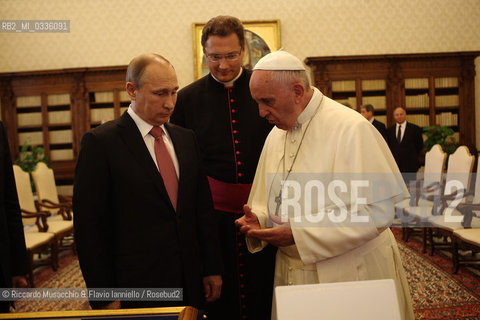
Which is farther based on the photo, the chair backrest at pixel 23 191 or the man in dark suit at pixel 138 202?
the chair backrest at pixel 23 191

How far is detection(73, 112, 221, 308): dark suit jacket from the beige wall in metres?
7.84

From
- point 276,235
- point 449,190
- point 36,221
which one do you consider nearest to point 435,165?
point 449,190

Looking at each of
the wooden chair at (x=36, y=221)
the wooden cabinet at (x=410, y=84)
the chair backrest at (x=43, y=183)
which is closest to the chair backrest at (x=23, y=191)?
the wooden chair at (x=36, y=221)

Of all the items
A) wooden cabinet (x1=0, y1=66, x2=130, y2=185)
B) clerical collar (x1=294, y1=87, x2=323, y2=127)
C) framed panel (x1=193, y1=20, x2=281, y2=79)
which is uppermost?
framed panel (x1=193, y1=20, x2=281, y2=79)

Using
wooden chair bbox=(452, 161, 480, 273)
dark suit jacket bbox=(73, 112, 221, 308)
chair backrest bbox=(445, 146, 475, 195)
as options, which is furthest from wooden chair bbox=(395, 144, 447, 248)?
dark suit jacket bbox=(73, 112, 221, 308)

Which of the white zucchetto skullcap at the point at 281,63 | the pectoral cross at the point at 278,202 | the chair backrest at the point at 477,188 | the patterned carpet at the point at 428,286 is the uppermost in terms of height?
the white zucchetto skullcap at the point at 281,63

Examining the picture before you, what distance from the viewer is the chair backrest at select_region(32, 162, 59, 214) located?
6.28 meters

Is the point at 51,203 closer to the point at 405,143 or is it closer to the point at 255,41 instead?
the point at 255,41

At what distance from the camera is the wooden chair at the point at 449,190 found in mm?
5047

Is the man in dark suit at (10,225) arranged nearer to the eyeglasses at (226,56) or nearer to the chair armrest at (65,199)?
the eyeglasses at (226,56)

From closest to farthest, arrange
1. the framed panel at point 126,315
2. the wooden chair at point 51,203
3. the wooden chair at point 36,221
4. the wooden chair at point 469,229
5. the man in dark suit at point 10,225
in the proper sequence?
the framed panel at point 126,315
the man in dark suit at point 10,225
the wooden chair at point 469,229
the wooden chair at point 36,221
the wooden chair at point 51,203

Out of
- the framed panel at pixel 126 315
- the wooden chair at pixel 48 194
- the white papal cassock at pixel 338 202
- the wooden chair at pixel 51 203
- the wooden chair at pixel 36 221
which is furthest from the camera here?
the wooden chair at pixel 48 194

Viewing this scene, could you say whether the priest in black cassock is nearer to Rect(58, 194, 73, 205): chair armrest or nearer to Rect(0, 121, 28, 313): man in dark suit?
Rect(0, 121, 28, 313): man in dark suit

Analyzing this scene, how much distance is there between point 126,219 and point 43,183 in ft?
17.7
